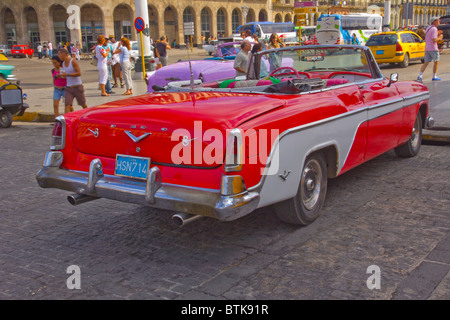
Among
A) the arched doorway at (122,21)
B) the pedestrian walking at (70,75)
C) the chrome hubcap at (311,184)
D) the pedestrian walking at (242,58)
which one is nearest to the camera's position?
the chrome hubcap at (311,184)

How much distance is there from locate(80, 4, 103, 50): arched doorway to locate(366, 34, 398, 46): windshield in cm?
3800

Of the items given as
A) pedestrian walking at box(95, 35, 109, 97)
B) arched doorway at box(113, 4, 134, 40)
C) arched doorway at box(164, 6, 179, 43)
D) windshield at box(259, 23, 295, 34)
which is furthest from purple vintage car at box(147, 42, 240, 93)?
arched doorway at box(164, 6, 179, 43)

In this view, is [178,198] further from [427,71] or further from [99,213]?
[427,71]

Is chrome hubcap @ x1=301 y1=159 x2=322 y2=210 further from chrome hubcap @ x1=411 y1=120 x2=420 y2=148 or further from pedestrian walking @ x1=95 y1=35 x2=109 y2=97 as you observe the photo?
pedestrian walking @ x1=95 y1=35 x2=109 y2=97

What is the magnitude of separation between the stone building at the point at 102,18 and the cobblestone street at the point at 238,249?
153 ft

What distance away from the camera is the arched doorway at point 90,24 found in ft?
181

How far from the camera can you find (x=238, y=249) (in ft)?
13.4

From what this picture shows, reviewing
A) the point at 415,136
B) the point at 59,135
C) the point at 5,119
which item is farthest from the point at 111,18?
the point at 59,135

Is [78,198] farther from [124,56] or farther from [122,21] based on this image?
[122,21]

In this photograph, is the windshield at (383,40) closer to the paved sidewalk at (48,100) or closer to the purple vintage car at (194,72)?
the paved sidewalk at (48,100)

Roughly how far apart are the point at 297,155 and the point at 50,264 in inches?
80.8

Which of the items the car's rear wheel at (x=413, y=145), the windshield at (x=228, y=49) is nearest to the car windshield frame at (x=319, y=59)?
the car's rear wheel at (x=413, y=145)

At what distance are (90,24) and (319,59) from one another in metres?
53.3

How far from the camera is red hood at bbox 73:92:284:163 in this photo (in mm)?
3791
